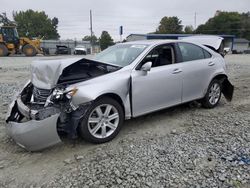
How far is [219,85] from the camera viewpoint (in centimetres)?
528

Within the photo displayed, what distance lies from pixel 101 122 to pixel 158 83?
1224 millimetres

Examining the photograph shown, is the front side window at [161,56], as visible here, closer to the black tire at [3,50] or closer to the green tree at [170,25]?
the black tire at [3,50]

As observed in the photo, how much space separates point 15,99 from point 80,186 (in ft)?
6.49

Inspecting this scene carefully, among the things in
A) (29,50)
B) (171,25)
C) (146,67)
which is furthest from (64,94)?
(171,25)

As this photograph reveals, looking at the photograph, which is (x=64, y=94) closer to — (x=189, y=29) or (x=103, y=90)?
(x=103, y=90)

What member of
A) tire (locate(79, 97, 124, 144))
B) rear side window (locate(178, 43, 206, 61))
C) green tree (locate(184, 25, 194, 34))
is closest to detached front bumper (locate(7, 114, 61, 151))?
tire (locate(79, 97, 124, 144))

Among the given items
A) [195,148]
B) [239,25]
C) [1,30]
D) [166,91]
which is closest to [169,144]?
[195,148]

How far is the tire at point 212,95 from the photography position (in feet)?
16.6

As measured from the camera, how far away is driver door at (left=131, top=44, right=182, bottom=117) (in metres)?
3.83

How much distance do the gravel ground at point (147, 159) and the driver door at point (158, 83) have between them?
41 centimetres

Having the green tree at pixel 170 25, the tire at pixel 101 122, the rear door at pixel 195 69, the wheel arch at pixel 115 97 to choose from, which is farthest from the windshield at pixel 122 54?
the green tree at pixel 170 25

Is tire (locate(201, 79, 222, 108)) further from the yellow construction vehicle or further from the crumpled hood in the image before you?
the yellow construction vehicle

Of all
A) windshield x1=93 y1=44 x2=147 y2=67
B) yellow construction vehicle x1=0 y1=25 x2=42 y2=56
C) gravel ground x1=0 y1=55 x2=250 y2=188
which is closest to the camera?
gravel ground x1=0 y1=55 x2=250 y2=188

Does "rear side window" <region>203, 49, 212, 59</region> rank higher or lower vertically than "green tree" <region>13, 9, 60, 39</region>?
lower
